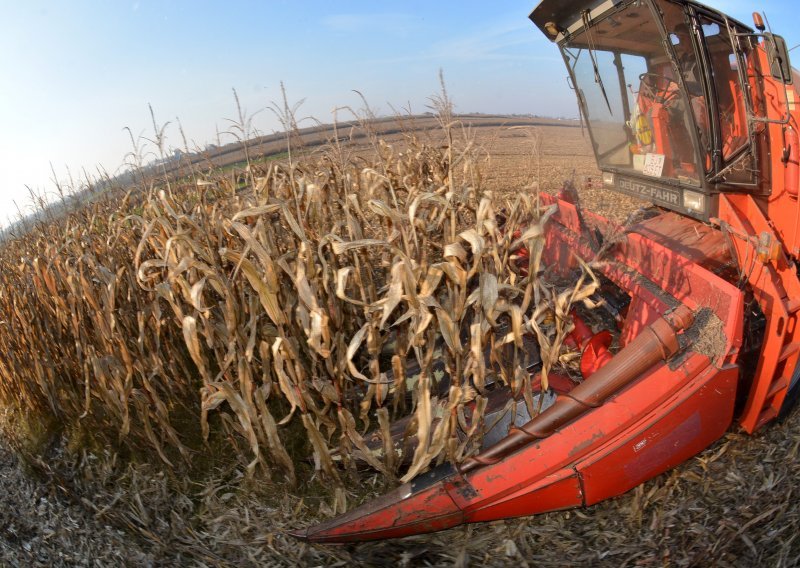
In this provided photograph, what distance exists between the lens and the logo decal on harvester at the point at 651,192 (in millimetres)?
3129

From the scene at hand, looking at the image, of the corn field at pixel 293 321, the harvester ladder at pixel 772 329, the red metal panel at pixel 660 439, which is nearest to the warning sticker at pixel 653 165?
the harvester ladder at pixel 772 329

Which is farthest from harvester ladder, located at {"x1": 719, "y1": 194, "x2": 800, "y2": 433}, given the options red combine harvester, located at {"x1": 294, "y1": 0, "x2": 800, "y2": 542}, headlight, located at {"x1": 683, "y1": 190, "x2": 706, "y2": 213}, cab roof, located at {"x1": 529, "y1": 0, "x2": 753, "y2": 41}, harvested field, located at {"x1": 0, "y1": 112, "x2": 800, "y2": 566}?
cab roof, located at {"x1": 529, "y1": 0, "x2": 753, "y2": 41}

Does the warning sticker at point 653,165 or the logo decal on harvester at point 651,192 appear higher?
the warning sticker at point 653,165

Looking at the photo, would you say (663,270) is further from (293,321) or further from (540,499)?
(293,321)

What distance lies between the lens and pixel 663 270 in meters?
2.43

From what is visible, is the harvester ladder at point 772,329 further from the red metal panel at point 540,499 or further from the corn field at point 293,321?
the red metal panel at point 540,499

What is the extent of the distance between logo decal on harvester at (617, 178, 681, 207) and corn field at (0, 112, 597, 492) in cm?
108

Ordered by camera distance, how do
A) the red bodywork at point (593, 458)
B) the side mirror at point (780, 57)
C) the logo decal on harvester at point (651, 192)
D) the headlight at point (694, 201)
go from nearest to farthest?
the red bodywork at point (593, 458)
the side mirror at point (780, 57)
the headlight at point (694, 201)
the logo decal on harvester at point (651, 192)

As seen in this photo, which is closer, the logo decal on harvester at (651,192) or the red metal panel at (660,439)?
the red metal panel at (660,439)

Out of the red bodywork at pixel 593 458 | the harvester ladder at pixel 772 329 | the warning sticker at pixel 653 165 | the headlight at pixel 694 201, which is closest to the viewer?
the red bodywork at pixel 593 458

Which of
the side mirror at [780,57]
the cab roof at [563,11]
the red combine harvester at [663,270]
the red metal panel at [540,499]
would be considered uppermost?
the cab roof at [563,11]

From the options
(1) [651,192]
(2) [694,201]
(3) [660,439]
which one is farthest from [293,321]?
(1) [651,192]

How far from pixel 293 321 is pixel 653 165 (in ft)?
7.89

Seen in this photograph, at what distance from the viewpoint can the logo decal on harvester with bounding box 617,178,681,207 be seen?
3.13m
